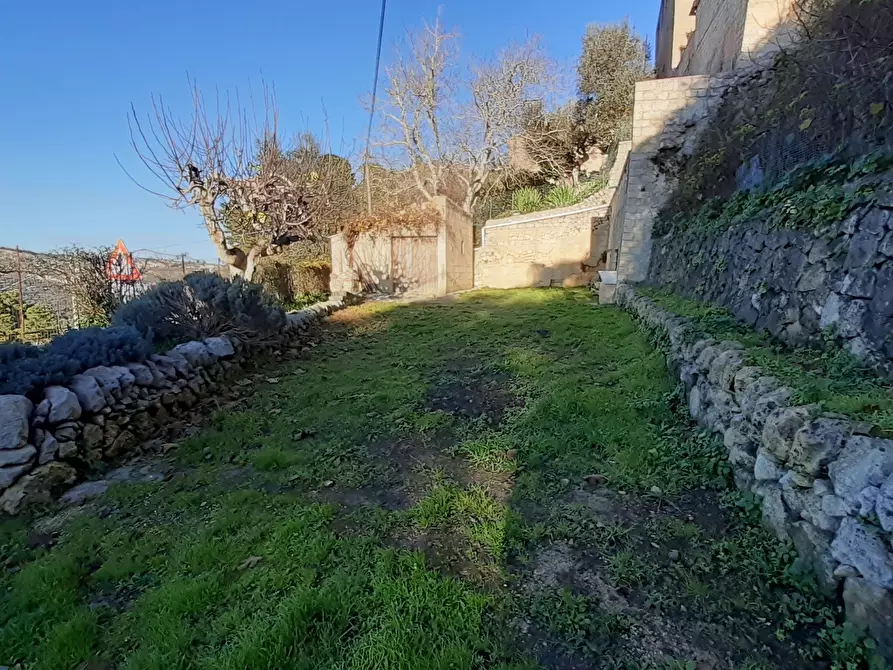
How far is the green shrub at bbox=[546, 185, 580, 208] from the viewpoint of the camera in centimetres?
1476

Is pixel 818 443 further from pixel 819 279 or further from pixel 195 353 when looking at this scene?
pixel 195 353

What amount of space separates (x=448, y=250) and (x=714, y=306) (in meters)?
8.84

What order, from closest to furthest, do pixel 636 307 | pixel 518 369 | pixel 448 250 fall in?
pixel 518 369 → pixel 636 307 → pixel 448 250

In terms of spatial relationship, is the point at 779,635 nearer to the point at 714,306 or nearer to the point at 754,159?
the point at 714,306

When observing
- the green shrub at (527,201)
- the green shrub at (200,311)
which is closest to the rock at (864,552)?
the green shrub at (200,311)

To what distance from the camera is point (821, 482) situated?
161 cm

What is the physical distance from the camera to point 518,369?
16.0 feet

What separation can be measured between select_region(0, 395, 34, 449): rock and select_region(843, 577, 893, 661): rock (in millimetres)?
4396

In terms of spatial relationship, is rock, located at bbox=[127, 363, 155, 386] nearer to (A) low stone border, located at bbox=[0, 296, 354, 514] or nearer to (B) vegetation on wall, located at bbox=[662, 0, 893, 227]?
(A) low stone border, located at bbox=[0, 296, 354, 514]

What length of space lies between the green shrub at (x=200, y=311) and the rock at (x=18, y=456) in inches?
63.9

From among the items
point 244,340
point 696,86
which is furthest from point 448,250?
point 244,340

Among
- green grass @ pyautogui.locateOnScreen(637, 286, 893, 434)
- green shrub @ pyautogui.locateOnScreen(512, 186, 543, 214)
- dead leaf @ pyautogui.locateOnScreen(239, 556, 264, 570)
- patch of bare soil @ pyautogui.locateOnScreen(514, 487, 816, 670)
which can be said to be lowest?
dead leaf @ pyautogui.locateOnScreen(239, 556, 264, 570)

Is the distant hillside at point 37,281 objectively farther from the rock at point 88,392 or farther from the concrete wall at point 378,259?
the concrete wall at point 378,259

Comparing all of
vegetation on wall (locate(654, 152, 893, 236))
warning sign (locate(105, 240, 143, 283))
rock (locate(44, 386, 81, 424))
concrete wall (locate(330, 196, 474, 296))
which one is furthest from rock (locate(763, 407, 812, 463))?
concrete wall (locate(330, 196, 474, 296))
